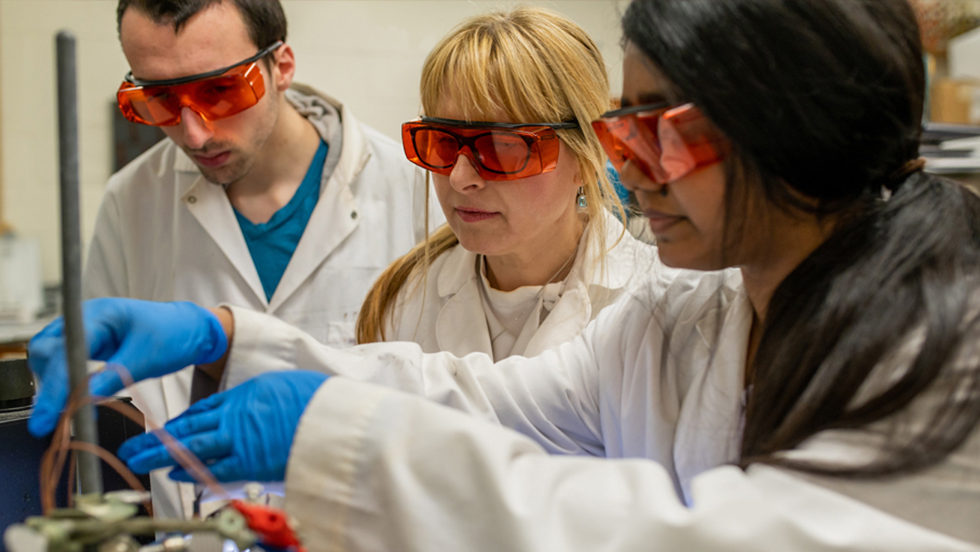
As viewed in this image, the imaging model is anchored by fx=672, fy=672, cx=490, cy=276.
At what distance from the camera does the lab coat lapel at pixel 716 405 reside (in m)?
0.94

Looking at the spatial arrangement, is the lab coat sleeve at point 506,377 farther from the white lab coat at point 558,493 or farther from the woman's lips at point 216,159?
the woman's lips at point 216,159

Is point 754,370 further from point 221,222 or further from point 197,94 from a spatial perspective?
point 221,222

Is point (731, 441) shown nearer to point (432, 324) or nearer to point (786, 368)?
point (786, 368)

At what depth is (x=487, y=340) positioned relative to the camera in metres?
1.58

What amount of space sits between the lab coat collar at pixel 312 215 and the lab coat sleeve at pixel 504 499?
1.28 meters

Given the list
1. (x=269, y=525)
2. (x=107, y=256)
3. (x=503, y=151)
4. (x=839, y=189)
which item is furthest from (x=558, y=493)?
(x=107, y=256)

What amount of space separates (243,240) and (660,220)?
4.70ft

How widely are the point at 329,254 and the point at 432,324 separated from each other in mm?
519

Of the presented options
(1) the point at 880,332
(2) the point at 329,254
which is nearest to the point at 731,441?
(1) the point at 880,332

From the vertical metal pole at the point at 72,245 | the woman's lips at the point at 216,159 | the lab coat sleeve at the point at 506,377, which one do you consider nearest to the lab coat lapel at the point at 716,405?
the lab coat sleeve at the point at 506,377

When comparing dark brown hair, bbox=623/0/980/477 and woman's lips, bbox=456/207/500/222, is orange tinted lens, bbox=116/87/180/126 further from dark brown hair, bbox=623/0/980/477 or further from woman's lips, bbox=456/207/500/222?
dark brown hair, bbox=623/0/980/477

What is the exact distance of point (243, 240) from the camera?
1.99 m

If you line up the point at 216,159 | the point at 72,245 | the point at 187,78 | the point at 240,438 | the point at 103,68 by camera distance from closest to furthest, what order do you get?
the point at 72,245, the point at 240,438, the point at 187,78, the point at 216,159, the point at 103,68

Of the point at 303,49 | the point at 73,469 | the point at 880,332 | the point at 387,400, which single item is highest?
the point at 303,49
